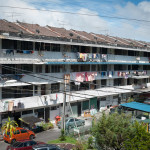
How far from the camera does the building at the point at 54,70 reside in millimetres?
21406

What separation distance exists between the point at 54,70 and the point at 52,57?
1917 mm

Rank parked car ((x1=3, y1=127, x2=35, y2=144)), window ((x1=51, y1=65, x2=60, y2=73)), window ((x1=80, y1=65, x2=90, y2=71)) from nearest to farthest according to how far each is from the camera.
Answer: parked car ((x1=3, y1=127, x2=35, y2=144)) < window ((x1=51, y1=65, x2=60, y2=73)) < window ((x1=80, y1=65, x2=90, y2=71))

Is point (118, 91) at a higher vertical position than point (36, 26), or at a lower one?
lower

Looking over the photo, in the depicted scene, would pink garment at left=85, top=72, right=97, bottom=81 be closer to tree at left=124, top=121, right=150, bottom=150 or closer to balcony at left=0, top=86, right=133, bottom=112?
balcony at left=0, top=86, right=133, bottom=112

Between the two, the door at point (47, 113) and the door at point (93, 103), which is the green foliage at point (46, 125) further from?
the door at point (93, 103)

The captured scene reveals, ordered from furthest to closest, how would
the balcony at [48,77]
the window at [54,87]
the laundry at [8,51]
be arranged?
the window at [54,87]
the balcony at [48,77]
the laundry at [8,51]

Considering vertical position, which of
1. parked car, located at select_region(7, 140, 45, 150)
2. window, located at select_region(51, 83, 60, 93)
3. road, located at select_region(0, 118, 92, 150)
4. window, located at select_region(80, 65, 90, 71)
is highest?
window, located at select_region(80, 65, 90, 71)

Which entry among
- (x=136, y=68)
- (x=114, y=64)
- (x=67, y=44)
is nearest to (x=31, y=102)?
(x=67, y=44)

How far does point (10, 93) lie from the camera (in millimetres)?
21969

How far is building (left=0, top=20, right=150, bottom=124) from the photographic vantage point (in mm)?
21406

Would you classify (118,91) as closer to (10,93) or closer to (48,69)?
(48,69)

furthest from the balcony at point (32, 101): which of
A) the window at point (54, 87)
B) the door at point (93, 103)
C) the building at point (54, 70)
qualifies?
the door at point (93, 103)

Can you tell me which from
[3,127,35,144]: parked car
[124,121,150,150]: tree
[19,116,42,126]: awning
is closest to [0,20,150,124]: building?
[19,116,42,126]: awning

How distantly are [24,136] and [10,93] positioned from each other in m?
4.69
